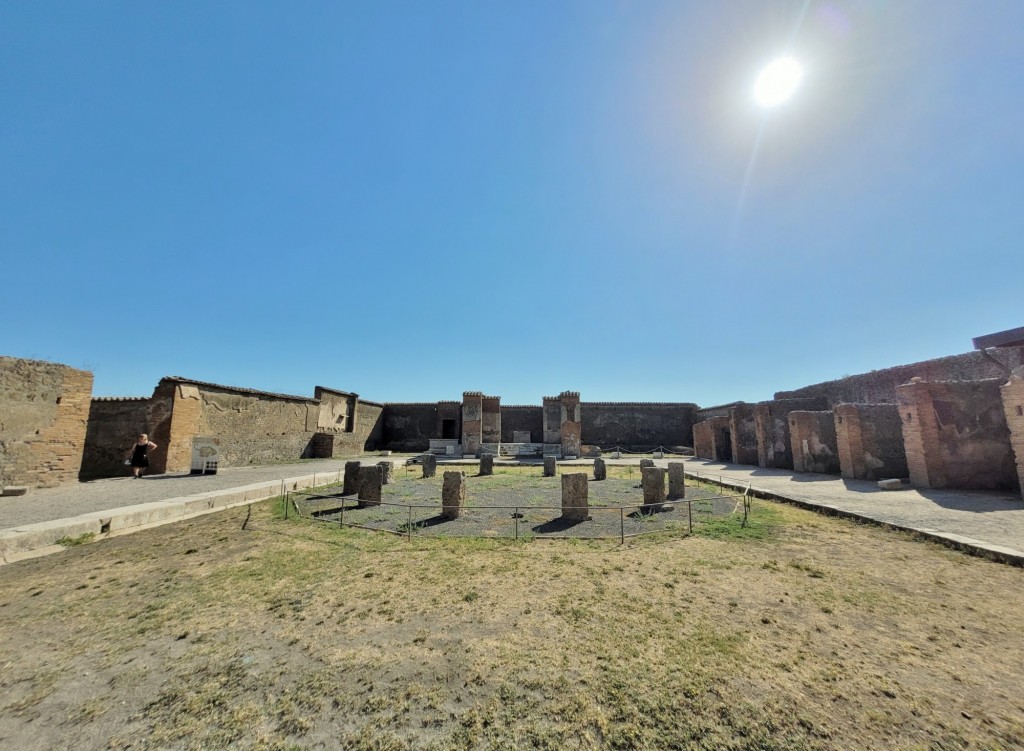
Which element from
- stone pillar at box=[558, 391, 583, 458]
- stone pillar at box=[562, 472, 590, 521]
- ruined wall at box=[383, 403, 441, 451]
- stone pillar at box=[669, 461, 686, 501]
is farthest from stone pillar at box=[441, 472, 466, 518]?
ruined wall at box=[383, 403, 441, 451]

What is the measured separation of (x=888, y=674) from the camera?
2.60m

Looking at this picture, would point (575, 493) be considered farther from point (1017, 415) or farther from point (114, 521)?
point (1017, 415)

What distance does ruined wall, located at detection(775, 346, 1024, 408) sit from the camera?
13.8 metres

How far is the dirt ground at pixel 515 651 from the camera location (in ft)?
7.09

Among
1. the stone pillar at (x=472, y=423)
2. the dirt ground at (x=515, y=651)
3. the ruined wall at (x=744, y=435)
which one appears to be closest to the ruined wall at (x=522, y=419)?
the stone pillar at (x=472, y=423)

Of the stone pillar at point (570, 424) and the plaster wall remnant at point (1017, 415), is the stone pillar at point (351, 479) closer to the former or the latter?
the plaster wall remnant at point (1017, 415)

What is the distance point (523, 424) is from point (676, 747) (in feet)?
92.0

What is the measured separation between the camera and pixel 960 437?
31.3 feet

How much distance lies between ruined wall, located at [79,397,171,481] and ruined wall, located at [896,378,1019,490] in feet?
71.3

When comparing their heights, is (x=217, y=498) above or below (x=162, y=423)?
below

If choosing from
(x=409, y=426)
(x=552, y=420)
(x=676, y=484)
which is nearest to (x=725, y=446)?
(x=552, y=420)

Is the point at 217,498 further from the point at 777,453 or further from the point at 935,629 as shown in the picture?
the point at 777,453

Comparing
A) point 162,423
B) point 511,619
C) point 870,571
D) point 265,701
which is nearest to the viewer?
point 265,701

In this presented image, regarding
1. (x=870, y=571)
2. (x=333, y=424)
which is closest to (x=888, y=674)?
(x=870, y=571)
